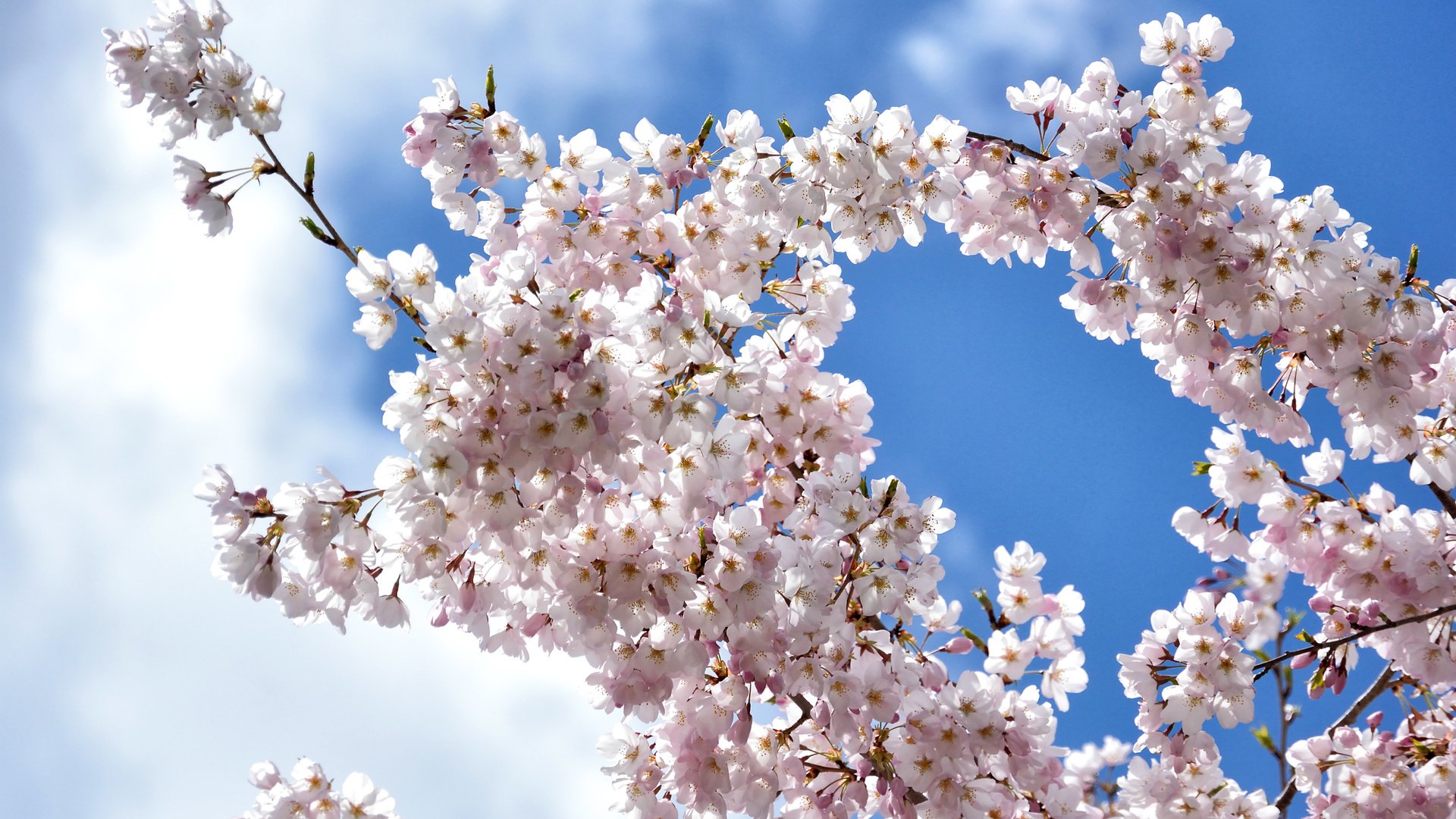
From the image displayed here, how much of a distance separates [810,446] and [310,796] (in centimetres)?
267

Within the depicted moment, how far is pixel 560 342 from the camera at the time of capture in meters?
3.17

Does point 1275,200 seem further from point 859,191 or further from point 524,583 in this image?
point 524,583

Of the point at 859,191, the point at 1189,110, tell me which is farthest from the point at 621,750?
the point at 1189,110

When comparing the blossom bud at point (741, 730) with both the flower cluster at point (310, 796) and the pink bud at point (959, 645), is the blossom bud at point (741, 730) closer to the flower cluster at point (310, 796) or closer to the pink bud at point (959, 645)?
the pink bud at point (959, 645)

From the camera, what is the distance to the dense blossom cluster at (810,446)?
3340mm

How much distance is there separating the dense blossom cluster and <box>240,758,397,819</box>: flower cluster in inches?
41.6

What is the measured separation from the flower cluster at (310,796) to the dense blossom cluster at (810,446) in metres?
1.06

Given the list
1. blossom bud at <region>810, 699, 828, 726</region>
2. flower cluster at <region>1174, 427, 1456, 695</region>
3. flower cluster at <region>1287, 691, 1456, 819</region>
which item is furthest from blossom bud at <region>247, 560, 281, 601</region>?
flower cluster at <region>1287, 691, 1456, 819</region>

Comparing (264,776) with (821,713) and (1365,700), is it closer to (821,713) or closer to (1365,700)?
(821,713)

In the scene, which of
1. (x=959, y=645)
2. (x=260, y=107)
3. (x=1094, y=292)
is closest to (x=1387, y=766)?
(x=959, y=645)

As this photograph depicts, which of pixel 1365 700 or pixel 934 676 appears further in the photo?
pixel 1365 700

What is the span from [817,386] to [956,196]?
3.43 ft

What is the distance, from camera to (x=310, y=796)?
4.29m

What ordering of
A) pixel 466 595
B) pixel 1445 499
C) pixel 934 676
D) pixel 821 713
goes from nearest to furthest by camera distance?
pixel 466 595, pixel 821 713, pixel 934 676, pixel 1445 499
